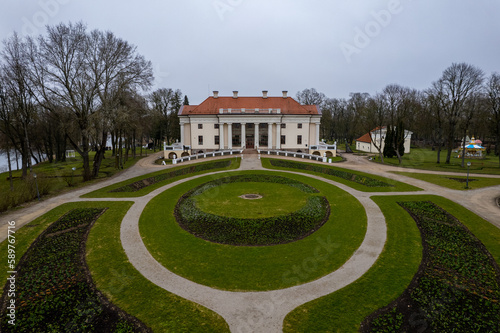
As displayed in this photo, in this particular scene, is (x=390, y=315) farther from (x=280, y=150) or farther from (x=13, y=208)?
(x=280, y=150)

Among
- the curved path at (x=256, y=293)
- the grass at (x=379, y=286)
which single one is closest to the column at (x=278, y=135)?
the curved path at (x=256, y=293)

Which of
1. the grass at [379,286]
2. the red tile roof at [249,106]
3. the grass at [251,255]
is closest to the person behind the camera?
the grass at [379,286]

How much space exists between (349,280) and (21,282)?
1412 cm

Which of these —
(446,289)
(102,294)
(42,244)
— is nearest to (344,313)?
(446,289)

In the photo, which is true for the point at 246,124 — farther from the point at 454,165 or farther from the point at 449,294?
the point at 449,294

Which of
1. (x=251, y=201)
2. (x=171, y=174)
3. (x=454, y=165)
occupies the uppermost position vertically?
(x=454, y=165)

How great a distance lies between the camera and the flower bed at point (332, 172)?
27.2 meters

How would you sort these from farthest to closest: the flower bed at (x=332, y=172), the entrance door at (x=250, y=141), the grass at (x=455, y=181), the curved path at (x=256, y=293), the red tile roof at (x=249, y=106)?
the entrance door at (x=250, y=141)
the red tile roof at (x=249, y=106)
the flower bed at (x=332, y=172)
the grass at (x=455, y=181)
the curved path at (x=256, y=293)

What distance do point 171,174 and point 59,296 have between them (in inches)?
925

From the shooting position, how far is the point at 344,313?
8922mm

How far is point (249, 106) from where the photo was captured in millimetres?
51438

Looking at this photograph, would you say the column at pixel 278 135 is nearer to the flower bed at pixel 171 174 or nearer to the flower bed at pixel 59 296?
the flower bed at pixel 171 174

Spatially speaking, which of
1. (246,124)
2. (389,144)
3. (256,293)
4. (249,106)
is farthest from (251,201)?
(389,144)

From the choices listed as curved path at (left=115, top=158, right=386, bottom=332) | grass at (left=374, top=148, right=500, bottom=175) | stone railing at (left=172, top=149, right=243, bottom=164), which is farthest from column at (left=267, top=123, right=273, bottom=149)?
curved path at (left=115, top=158, right=386, bottom=332)
